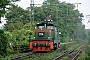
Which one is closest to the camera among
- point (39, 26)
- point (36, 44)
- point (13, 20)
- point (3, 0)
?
point (3, 0)

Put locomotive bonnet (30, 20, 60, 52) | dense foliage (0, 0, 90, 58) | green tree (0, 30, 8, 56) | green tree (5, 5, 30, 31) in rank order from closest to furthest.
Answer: green tree (0, 30, 8, 56) → dense foliage (0, 0, 90, 58) → locomotive bonnet (30, 20, 60, 52) → green tree (5, 5, 30, 31)

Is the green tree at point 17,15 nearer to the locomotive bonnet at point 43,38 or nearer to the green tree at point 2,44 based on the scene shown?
the locomotive bonnet at point 43,38

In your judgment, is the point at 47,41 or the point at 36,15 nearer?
the point at 47,41

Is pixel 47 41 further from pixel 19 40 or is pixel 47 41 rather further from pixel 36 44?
pixel 19 40

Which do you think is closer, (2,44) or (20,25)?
(2,44)

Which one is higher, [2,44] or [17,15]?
[17,15]

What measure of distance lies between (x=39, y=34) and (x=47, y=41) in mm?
1609

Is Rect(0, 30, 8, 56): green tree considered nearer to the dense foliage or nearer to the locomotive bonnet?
the dense foliage

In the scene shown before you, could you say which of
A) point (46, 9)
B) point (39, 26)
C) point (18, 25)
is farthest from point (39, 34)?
point (46, 9)

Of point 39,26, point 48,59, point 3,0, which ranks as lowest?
point 48,59

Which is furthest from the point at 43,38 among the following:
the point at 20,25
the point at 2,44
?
the point at 20,25

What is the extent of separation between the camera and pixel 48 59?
21.7m

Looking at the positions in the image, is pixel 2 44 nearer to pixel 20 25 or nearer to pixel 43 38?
pixel 43 38

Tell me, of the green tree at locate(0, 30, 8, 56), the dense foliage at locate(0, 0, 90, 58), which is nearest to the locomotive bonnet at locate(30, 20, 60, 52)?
the dense foliage at locate(0, 0, 90, 58)
